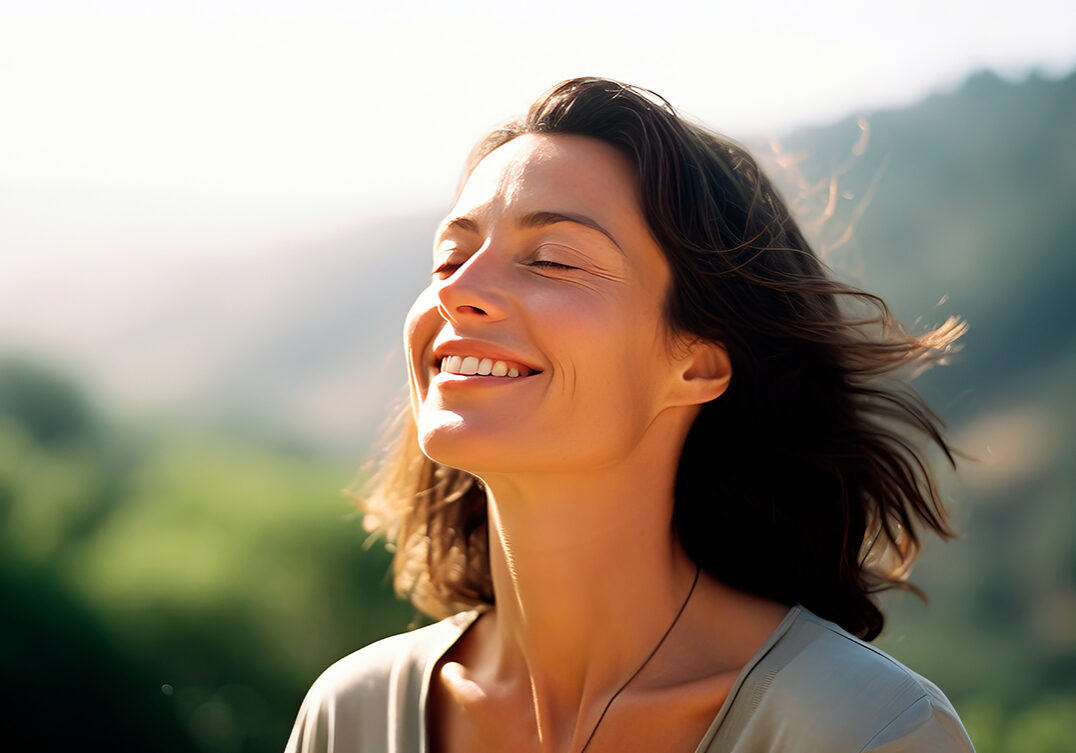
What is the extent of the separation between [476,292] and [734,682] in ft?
2.28

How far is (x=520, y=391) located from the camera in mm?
1388

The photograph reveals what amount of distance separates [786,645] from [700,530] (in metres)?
0.30

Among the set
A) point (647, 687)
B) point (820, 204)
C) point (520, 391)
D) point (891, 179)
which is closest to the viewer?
point (520, 391)

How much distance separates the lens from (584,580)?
1.54 meters

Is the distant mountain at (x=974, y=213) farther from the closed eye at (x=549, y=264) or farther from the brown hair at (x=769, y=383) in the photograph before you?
the closed eye at (x=549, y=264)

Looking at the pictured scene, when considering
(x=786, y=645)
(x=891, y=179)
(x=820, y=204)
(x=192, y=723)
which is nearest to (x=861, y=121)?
(x=891, y=179)

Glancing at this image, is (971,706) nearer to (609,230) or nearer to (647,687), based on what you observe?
(647,687)

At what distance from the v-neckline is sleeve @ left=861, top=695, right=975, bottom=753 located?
196mm

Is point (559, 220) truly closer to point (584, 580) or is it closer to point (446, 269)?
point (446, 269)

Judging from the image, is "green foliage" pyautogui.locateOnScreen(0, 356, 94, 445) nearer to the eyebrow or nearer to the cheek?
the cheek

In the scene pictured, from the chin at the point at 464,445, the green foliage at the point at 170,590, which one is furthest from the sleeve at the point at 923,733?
the green foliage at the point at 170,590

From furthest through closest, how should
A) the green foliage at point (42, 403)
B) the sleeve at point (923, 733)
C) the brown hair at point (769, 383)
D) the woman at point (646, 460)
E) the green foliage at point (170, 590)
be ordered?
the green foliage at point (42, 403) < the green foliage at point (170, 590) < the brown hair at point (769, 383) < the woman at point (646, 460) < the sleeve at point (923, 733)

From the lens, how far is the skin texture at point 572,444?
4.62ft

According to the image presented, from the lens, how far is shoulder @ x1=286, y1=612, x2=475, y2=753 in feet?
5.50
